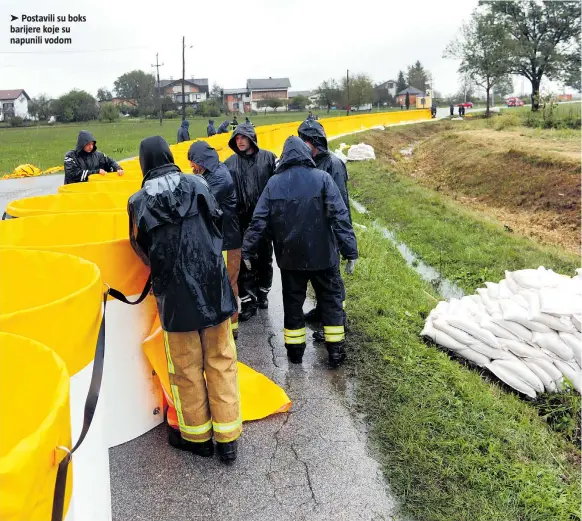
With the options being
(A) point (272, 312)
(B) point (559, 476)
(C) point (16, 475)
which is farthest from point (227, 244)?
(C) point (16, 475)

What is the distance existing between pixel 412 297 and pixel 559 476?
3.28m

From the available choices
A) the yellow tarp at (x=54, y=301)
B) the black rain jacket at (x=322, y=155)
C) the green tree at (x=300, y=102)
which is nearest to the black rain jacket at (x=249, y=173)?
the black rain jacket at (x=322, y=155)

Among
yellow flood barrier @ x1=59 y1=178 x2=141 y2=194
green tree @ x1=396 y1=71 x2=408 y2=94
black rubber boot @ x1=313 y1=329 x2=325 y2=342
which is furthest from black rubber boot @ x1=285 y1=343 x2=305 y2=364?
green tree @ x1=396 y1=71 x2=408 y2=94

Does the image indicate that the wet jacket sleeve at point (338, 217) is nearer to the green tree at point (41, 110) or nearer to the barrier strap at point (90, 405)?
the barrier strap at point (90, 405)

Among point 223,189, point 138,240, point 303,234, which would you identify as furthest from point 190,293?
point 223,189

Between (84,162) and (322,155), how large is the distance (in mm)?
4022

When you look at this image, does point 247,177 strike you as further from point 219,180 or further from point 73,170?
point 73,170

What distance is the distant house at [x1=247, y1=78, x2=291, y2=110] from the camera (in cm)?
11256

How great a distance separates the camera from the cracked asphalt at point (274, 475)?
305cm

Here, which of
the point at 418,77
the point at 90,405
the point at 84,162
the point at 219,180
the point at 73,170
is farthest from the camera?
the point at 418,77

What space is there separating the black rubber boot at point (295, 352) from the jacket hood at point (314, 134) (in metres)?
1.79

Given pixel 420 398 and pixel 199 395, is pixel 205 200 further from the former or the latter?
pixel 420 398

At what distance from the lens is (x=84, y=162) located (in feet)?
26.1

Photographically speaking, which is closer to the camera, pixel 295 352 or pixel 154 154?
pixel 154 154
